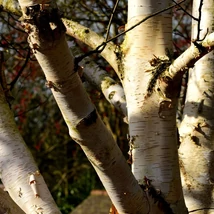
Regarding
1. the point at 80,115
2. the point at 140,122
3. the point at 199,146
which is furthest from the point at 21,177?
the point at 199,146

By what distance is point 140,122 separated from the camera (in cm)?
211

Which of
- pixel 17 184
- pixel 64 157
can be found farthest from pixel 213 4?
pixel 64 157

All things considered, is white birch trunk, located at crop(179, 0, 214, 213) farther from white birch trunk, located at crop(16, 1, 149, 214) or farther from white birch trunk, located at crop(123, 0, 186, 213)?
white birch trunk, located at crop(16, 1, 149, 214)

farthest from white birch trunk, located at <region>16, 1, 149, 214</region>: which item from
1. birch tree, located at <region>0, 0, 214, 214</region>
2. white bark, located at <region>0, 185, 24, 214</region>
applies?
white bark, located at <region>0, 185, 24, 214</region>

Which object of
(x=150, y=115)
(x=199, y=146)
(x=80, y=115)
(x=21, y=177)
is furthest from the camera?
(x=199, y=146)

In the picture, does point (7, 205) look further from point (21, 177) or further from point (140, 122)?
point (140, 122)

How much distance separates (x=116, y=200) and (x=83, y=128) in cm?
33

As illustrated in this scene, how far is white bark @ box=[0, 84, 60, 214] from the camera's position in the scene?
1.91 m

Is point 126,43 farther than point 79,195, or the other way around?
point 79,195

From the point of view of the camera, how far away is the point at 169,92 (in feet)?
6.57

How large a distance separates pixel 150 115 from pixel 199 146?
392mm

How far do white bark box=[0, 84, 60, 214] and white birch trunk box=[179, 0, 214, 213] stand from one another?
705 millimetres

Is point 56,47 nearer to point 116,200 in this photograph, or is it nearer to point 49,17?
point 49,17

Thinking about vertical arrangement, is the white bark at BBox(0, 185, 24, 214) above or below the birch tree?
below
